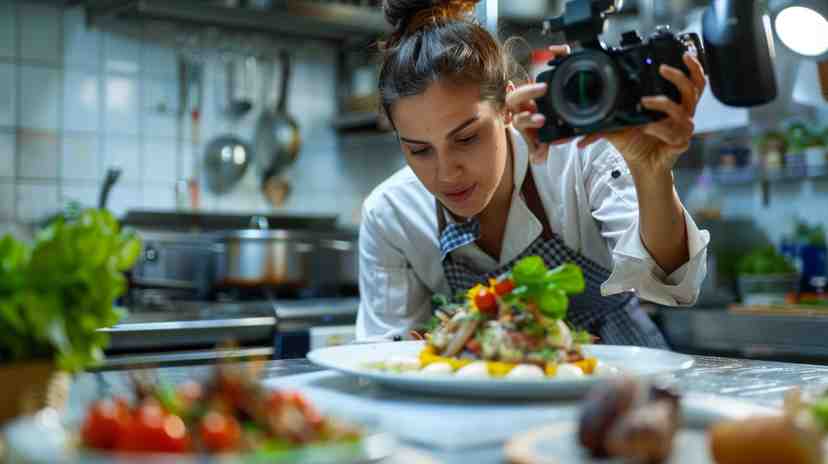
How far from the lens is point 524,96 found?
43.0 inches

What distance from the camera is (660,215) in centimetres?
117

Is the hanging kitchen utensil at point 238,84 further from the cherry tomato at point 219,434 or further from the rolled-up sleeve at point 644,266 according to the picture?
the cherry tomato at point 219,434

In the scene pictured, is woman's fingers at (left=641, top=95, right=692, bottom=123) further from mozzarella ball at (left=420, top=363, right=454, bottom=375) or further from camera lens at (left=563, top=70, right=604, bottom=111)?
mozzarella ball at (left=420, top=363, right=454, bottom=375)

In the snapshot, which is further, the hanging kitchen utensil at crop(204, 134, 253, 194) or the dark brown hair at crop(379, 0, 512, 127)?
the hanging kitchen utensil at crop(204, 134, 253, 194)

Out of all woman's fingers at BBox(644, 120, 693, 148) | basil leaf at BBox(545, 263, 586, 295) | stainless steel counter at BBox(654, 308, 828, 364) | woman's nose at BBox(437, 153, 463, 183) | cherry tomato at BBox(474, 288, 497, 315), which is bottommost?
stainless steel counter at BBox(654, 308, 828, 364)

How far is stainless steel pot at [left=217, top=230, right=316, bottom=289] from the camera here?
2668 mm

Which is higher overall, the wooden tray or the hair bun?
the hair bun

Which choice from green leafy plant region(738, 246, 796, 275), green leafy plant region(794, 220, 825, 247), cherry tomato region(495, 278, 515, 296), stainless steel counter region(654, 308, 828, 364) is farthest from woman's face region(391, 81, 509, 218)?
green leafy plant region(794, 220, 825, 247)

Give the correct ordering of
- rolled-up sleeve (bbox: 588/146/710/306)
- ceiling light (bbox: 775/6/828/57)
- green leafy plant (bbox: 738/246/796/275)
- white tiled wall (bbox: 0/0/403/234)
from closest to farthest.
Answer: rolled-up sleeve (bbox: 588/146/710/306)
ceiling light (bbox: 775/6/828/57)
green leafy plant (bbox: 738/246/796/275)
white tiled wall (bbox: 0/0/403/234)

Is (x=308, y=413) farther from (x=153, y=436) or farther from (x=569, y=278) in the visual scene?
(x=569, y=278)

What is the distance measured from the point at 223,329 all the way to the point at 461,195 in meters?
1.09

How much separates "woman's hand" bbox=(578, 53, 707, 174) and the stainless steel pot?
1.71 m

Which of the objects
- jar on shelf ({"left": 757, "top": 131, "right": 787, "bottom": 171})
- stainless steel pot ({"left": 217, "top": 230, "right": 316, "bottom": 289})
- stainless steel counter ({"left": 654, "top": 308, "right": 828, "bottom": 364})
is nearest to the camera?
stainless steel counter ({"left": 654, "top": 308, "right": 828, "bottom": 364})

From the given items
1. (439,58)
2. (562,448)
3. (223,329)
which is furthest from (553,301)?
(223,329)
